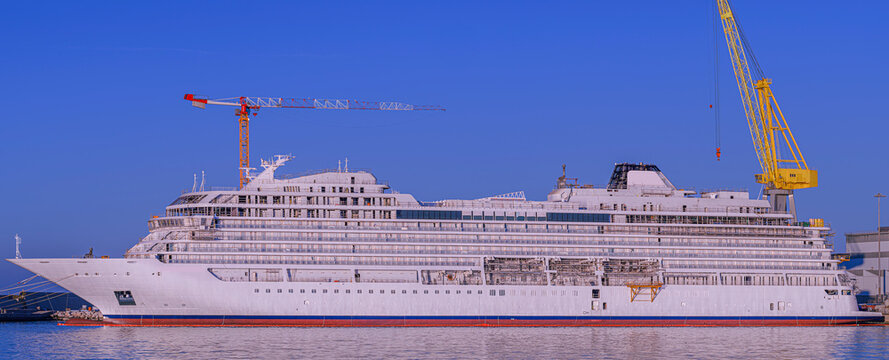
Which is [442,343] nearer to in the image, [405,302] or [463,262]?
[405,302]

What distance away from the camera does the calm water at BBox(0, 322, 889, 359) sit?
64.3 metres

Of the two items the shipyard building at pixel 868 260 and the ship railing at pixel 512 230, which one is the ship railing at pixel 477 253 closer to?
the ship railing at pixel 512 230

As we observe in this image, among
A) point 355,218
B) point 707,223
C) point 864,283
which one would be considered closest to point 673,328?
point 707,223

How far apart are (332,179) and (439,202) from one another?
9.60 meters

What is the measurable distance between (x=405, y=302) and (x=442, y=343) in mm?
14256

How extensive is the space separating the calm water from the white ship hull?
76.8 inches

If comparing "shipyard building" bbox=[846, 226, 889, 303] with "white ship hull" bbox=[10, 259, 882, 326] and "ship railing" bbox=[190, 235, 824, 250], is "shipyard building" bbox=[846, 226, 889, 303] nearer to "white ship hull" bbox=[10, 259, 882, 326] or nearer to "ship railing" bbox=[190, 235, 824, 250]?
"white ship hull" bbox=[10, 259, 882, 326]

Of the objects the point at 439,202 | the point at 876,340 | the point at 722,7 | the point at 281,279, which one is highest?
the point at 722,7

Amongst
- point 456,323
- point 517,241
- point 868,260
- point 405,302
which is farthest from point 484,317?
point 868,260

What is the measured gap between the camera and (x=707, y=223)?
9412cm

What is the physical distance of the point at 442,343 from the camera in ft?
233

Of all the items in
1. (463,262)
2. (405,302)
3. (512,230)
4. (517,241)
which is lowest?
(405,302)

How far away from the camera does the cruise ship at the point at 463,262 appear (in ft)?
269

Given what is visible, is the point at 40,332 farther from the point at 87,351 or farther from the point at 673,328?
the point at 673,328
